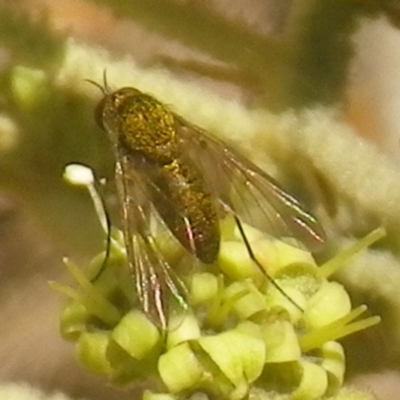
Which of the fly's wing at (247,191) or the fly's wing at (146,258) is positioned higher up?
the fly's wing at (247,191)

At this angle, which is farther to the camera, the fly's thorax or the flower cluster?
the fly's thorax

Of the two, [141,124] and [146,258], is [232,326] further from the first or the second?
[141,124]

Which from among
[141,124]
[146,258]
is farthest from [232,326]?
[141,124]

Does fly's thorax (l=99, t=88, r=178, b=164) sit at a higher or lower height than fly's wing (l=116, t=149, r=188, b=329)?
higher

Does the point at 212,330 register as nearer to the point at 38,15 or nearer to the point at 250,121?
the point at 250,121
